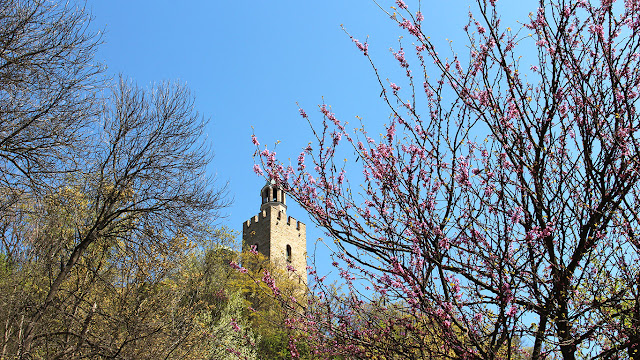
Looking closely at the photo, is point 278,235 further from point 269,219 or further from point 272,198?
point 272,198

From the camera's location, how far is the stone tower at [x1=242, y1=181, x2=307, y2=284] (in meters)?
33.3

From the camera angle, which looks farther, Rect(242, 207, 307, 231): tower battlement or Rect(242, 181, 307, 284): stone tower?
Rect(242, 207, 307, 231): tower battlement

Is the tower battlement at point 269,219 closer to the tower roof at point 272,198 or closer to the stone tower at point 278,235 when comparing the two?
the stone tower at point 278,235

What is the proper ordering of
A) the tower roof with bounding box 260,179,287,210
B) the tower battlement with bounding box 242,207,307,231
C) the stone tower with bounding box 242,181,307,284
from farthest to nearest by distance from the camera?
1. the tower roof with bounding box 260,179,287,210
2. the tower battlement with bounding box 242,207,307,231
3. the stone tower with bounding box 242,181,307,284

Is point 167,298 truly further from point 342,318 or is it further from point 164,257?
point 342,318

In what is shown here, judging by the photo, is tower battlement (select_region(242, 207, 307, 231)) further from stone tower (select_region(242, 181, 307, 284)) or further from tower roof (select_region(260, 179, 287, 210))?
tower roof (select_region(260, 179, 287, 210))

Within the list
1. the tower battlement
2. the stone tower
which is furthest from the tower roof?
the tower battlement

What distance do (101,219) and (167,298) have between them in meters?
2.52

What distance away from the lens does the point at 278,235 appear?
34156mm

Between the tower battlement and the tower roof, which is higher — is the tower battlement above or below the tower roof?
below

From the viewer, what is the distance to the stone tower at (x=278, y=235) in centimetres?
3328

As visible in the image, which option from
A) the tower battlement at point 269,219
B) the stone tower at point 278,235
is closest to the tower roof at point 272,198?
the stone tower at point 278,235

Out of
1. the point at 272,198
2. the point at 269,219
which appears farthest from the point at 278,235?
the point at 272,198

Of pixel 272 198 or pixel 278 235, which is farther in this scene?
pixel 272 198
